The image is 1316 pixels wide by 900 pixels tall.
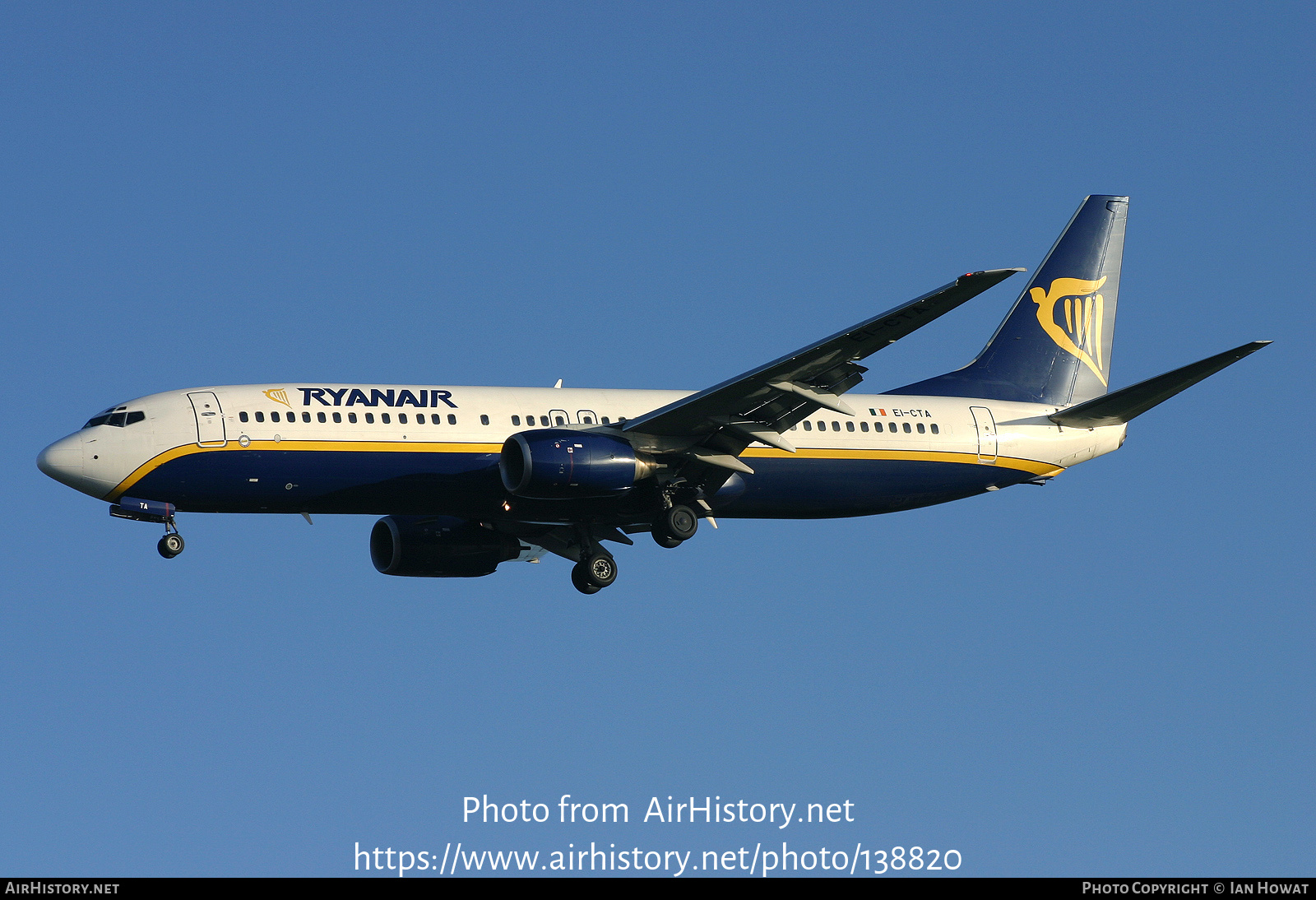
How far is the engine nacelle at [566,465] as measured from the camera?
40.7m

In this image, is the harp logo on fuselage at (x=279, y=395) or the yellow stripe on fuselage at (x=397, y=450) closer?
the yellow stripe on fuselage at (x=397, y=450)

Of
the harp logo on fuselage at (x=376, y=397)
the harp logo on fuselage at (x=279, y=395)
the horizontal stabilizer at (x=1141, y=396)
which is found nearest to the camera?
the horizontal stabilizer at (x=1141, y=396)

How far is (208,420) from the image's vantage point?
135ft

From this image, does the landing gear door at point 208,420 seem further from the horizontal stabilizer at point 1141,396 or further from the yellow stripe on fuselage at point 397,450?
the horizontal stabilizer at point 1141,396

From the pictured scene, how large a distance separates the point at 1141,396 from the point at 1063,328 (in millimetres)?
6606

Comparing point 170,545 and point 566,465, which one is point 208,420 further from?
point 566,465

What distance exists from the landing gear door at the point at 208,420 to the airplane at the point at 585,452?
47mm

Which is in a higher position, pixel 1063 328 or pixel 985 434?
pixel 1063 328

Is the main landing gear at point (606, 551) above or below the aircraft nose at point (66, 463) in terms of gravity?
above

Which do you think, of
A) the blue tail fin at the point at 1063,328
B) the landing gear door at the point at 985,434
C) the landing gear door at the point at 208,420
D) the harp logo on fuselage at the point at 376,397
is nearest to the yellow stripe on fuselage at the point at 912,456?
the landing gear door at the point at 985,434

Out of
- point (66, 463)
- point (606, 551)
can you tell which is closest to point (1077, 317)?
point (606, 551)

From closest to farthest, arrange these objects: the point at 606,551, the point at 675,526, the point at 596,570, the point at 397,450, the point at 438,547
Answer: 1. the point at 397,450
2. the point at 675,526
3. the point at 596,570
4. the point at 606,551
5. the point at 438,547

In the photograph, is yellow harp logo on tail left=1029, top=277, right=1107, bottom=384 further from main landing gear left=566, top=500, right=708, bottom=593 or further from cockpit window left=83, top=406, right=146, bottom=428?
cockpit window left=83, top=406, right=146, bottom=428

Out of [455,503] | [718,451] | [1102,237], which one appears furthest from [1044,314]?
[455,503]
